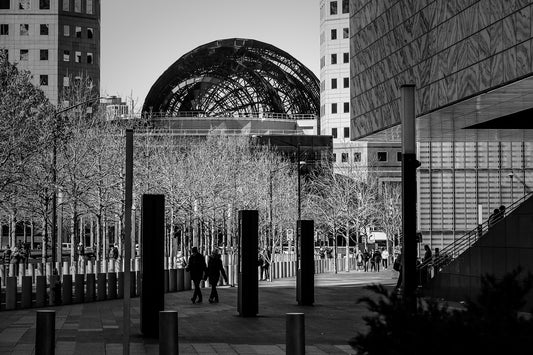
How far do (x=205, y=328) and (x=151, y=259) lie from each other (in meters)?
3.20

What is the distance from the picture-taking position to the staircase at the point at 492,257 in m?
33.2

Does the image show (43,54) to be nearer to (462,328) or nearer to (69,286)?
(69,286)

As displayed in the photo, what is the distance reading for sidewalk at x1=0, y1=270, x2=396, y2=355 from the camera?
68.4ft

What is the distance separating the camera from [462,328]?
7.80m

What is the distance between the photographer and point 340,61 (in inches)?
5468

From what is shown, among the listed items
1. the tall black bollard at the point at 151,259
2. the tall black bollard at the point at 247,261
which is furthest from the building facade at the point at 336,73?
the tall black bollard at the point at 151,259

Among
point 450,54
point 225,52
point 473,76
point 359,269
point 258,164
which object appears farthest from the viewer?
point 225,52

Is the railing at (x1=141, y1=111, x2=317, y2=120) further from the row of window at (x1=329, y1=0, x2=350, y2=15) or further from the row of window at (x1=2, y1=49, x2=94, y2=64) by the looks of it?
the row of window at (x1=329, y1=0, x2=350, y2=15)

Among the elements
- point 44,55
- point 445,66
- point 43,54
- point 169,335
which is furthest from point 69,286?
point 43,54

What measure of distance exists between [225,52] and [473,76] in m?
118

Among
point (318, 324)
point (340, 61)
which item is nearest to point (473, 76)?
point (318, 324)

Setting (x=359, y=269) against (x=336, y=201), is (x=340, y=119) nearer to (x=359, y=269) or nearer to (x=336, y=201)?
(x=336, y=201)

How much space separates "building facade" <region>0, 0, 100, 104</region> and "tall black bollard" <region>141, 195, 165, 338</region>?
11316 centimetres

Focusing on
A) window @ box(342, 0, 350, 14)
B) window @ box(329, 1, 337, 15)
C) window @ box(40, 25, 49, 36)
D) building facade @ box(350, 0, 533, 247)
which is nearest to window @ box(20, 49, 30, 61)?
window @ box(40, 25, 49, 36)
